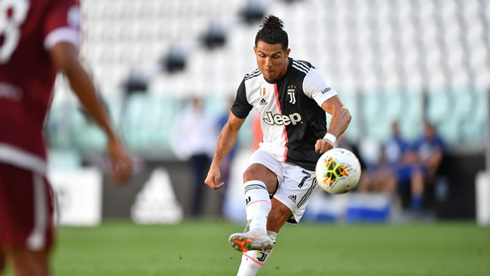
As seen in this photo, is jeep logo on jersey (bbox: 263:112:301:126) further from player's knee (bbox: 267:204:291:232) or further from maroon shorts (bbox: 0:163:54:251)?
maroon shorts (bbox: 0:163:54:251)

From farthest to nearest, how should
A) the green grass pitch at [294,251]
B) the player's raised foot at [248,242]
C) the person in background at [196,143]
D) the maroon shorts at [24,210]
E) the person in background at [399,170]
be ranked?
the person in background at [399,170] → the person in background at [196,143] → the green grass pitch at [294,251] → the player's raised foot at [248,242] → the maroon shorts at [24,210]

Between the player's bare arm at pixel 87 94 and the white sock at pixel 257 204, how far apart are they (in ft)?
7.69

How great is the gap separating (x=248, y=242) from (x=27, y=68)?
8.12 feet

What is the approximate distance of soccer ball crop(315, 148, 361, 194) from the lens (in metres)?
5.74

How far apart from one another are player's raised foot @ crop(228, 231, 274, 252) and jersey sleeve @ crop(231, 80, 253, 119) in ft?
4.03

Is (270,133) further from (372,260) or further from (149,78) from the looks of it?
(149,78)

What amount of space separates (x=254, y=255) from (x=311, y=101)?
1266 mm

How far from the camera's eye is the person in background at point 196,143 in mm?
16312

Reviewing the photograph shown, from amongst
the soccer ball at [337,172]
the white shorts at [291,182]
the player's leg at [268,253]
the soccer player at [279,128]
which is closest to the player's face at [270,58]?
the soccer player at [279,128]

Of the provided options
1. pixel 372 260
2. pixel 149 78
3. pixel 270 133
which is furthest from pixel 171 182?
pixel 270 133

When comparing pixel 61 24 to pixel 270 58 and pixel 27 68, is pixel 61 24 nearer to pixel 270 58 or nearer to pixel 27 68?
pixel 27 68

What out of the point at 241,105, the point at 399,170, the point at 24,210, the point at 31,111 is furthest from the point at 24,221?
the point at 399,170

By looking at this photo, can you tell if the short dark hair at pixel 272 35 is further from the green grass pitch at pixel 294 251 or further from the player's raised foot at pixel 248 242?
the green grass pitch at pixel 294 251

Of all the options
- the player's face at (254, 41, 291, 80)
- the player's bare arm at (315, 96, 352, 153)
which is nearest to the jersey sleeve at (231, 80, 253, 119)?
the player's face at (254, 41, 291, 80)
